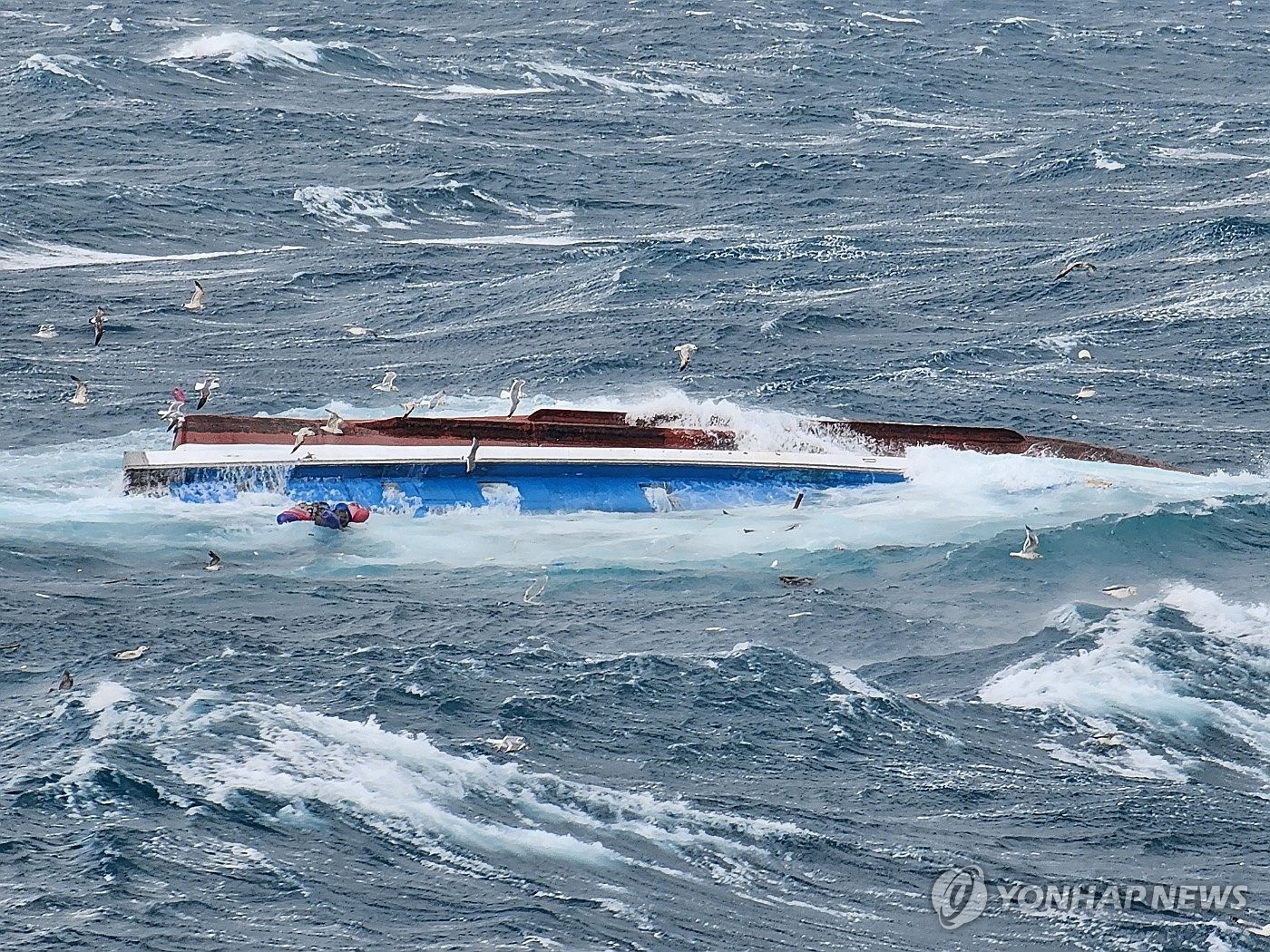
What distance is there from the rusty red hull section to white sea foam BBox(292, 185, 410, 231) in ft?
85.7

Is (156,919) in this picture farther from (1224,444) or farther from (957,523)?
(1224,444)

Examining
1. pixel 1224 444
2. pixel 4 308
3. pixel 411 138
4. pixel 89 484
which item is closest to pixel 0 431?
pixel 89 484

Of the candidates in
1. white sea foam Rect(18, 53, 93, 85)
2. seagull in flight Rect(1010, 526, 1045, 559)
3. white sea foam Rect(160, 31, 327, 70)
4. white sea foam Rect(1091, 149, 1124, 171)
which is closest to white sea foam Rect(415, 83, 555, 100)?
white sea foam Rect(160, 31, 327, 70)

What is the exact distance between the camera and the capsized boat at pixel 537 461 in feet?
164

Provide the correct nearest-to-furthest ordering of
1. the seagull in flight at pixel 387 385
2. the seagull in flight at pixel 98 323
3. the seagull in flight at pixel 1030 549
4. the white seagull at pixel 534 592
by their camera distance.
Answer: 1. the white seagull at pixel 534 592
2. the seagull in flight at pixel 1030 549
3. the seagull in flight at pixel 387 385
4. the seagull in flight at pixel 98 323

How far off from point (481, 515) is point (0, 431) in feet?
46.6

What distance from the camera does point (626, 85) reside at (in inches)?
4368

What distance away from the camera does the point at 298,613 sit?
136 feet

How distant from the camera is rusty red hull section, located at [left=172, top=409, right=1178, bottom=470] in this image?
171 feet

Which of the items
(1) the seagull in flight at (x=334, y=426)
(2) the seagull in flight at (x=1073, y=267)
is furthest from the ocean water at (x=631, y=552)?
(1) the seagull in flight at (x=334, y=426)

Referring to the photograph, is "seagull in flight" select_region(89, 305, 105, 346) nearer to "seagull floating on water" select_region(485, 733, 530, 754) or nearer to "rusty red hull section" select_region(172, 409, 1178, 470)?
"rusty red hull section" select_region(172, 409, 1178, 470)

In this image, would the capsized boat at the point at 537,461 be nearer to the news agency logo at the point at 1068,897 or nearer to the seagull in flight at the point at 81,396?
the seagull in flight at the point at 81,396

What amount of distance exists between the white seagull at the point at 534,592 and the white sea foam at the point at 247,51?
237ft

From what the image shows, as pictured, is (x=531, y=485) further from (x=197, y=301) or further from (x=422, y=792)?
(x=422, y=792)
